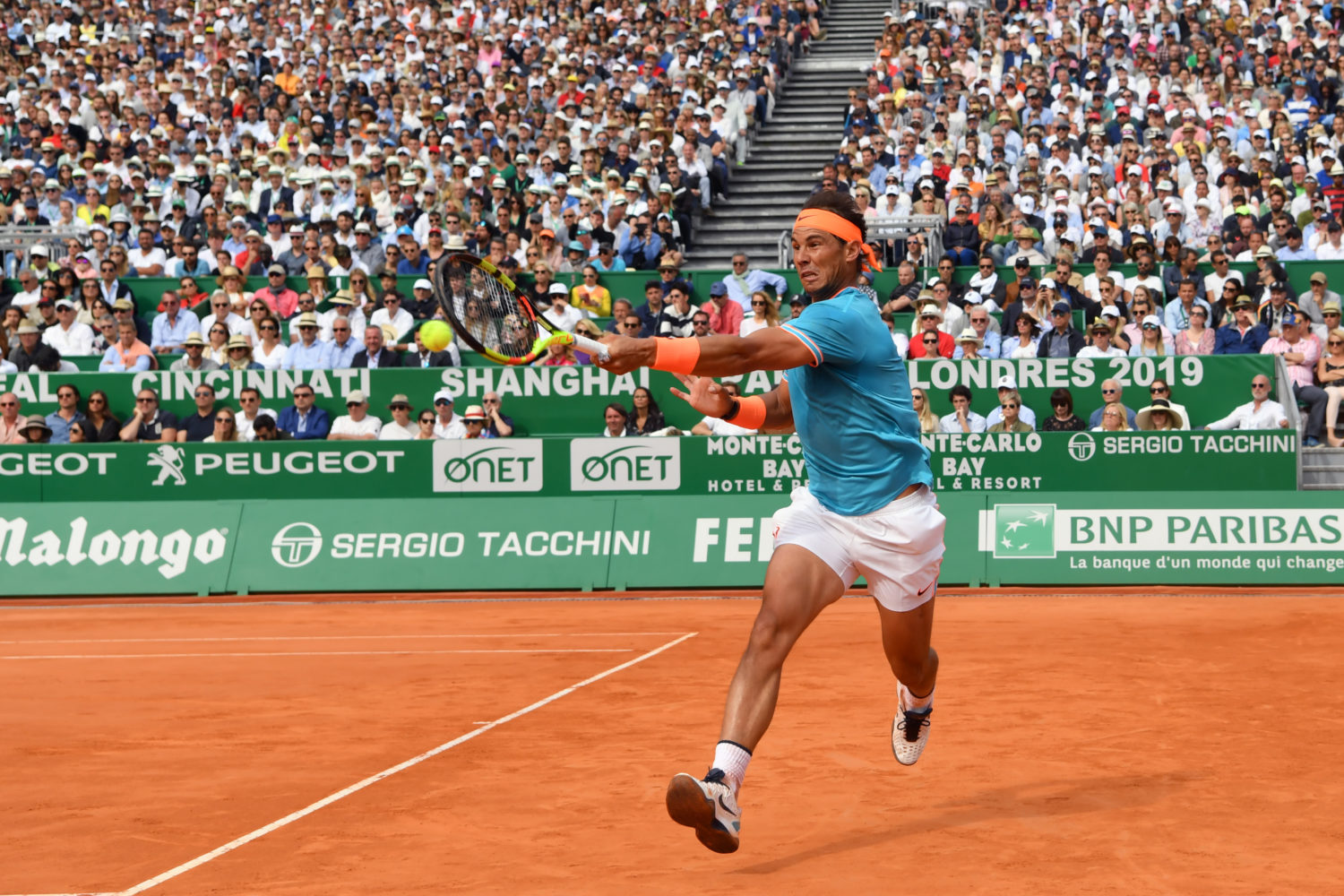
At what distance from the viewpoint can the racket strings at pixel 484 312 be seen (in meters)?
5.27

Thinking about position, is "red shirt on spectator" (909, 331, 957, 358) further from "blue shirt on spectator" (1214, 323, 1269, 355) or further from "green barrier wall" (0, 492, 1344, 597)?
"blue shirt on spectator" (1214, 323, 1269, 355)

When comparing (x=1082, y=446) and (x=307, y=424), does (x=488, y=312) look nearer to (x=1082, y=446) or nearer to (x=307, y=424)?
(x=1082, y=446)

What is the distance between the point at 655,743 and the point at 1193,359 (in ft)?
35.6

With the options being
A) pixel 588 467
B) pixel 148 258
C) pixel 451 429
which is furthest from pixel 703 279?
pixel 148 258

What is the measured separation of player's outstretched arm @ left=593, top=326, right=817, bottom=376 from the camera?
4.52 metres

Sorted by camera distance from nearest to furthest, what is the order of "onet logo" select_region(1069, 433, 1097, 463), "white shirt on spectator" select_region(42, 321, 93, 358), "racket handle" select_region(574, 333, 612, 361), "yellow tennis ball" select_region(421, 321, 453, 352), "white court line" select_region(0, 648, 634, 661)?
"racket handle" select_region(574, 333, 612, 361), "white court line" select_region(0, 648, 634, 661), "yellow tennis ball" select_region(421, 321, 453, 352), "onet logo" select_region(1069, 433, 1097, 463), "white shirt on spectator" select_region(42, 321, 93, 358)

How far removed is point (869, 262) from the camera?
5645mm

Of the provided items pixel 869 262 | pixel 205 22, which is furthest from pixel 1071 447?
pixel 205 22

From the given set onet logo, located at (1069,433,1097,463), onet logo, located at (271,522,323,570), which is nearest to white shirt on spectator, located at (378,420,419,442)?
onet logo, located at (271,522,323,570)

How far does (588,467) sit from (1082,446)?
5.13 meters

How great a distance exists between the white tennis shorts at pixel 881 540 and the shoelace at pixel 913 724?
836 mm

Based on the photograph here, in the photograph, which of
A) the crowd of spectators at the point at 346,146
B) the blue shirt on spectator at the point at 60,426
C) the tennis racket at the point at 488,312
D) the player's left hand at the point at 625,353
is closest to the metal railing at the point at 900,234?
the crowd of spectators at the point at 346,146

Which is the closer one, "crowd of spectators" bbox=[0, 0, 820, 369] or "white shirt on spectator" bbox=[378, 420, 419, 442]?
"white shirt on spectator" bbox=[378, 420, 419, 442]

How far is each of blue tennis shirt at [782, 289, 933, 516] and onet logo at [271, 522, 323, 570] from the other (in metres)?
11.0
